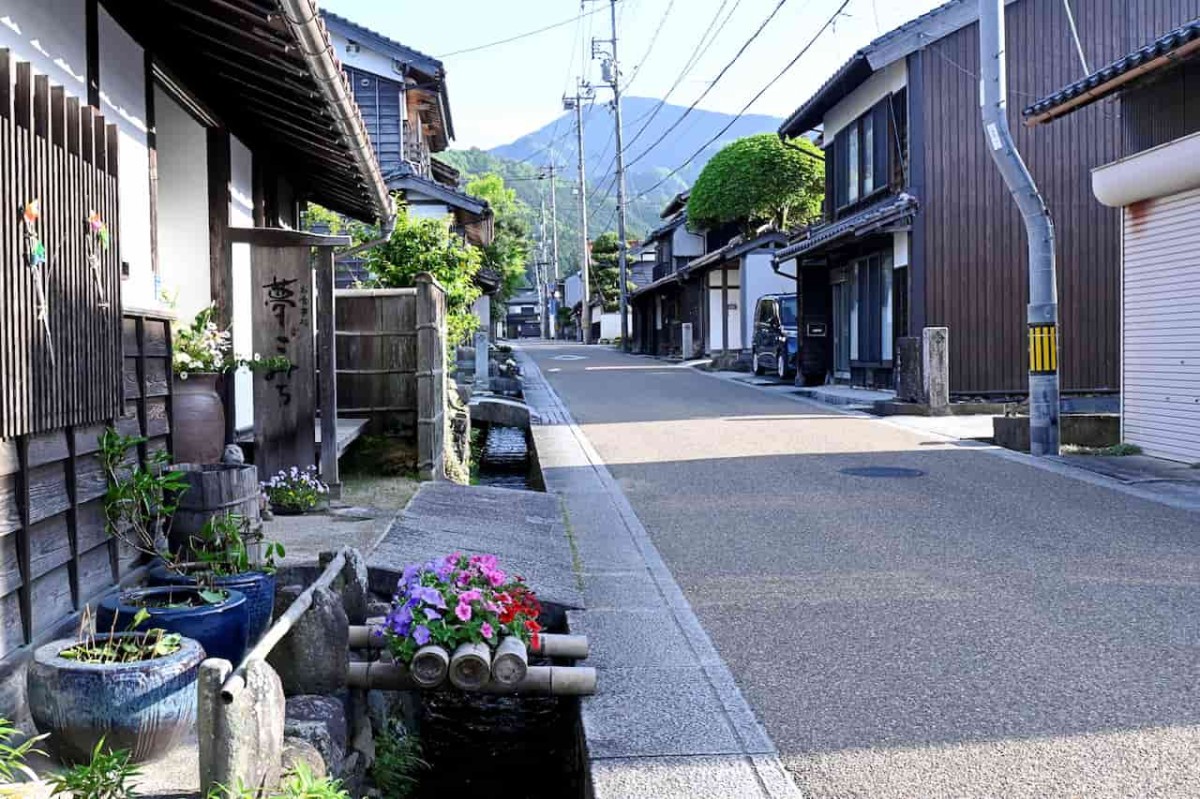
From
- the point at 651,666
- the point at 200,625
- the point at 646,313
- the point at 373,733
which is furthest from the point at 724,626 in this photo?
the point at 646,313

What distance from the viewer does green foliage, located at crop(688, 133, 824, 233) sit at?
140 ft

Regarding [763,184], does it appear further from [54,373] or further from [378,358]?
[54,373]

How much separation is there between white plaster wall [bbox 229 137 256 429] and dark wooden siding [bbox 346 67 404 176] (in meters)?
16.5

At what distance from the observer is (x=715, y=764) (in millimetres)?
4062

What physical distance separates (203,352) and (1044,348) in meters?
9.83

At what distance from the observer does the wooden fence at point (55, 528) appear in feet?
12.9

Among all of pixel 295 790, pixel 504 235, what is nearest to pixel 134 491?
pixel 295 790

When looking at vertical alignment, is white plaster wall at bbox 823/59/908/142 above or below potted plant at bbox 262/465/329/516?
above

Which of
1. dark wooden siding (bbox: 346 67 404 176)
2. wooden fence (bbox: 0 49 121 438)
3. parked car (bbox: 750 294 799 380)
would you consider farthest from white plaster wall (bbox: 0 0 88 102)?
parked car (bbox: 750 294 799 380)

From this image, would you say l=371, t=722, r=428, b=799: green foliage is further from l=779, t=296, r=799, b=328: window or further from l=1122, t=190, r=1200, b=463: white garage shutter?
l=779, t=296, r=799, b=328: window

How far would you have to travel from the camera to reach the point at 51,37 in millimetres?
5895

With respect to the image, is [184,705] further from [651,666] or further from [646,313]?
[646,313]

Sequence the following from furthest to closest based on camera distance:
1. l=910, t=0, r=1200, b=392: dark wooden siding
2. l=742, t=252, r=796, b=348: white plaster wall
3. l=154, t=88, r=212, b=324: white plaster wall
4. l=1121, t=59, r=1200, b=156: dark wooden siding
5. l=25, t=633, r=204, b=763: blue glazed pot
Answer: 1. l=742, t=252, r=796, b=348: white plaster wall
2. l=910, t=0, r=1200, b=392: dark wooden siding
3. l=1121, t=59, r=1200, b=156: dark wooden siding
4. l=154, t=88, r=212, b=324: white plaster wall
5. l=25, t=633, r=204, b=763: blue glazed pot

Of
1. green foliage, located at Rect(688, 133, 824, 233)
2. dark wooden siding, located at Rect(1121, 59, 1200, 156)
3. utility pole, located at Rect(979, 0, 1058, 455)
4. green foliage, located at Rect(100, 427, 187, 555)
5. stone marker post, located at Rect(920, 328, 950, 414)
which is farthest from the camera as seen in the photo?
green foliage, located at Rect(688, 133, 824, 233)
